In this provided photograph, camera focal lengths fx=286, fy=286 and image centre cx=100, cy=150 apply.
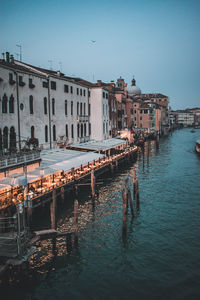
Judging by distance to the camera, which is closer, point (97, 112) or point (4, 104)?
point (4, 104)

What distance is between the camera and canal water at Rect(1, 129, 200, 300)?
1133cm

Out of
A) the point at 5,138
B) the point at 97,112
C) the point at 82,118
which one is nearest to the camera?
the point at 5,138

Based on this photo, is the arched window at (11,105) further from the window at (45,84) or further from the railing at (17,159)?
the window at (45,84)

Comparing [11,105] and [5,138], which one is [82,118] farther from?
[5,138]

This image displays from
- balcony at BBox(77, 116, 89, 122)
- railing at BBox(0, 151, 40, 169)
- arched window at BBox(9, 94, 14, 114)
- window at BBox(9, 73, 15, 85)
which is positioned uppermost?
window at BBox(9, 73, 15, 85)

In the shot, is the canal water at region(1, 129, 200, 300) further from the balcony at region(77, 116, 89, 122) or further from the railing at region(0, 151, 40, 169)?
the balcony at region(77, 116, 89, 122)

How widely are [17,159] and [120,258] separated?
969 cm

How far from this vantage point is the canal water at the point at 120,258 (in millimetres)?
11328

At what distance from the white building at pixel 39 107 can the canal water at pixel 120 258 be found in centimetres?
890

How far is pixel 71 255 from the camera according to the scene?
13.9m

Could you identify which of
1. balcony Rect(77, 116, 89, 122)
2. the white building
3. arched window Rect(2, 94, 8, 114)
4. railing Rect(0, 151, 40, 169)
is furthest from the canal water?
balcony Rect(77, 116, 89, 122)

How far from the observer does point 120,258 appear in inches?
539

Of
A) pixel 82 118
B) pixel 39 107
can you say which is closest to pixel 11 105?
pixel 39 107

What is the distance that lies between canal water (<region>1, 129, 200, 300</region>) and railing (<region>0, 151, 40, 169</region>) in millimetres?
4360
